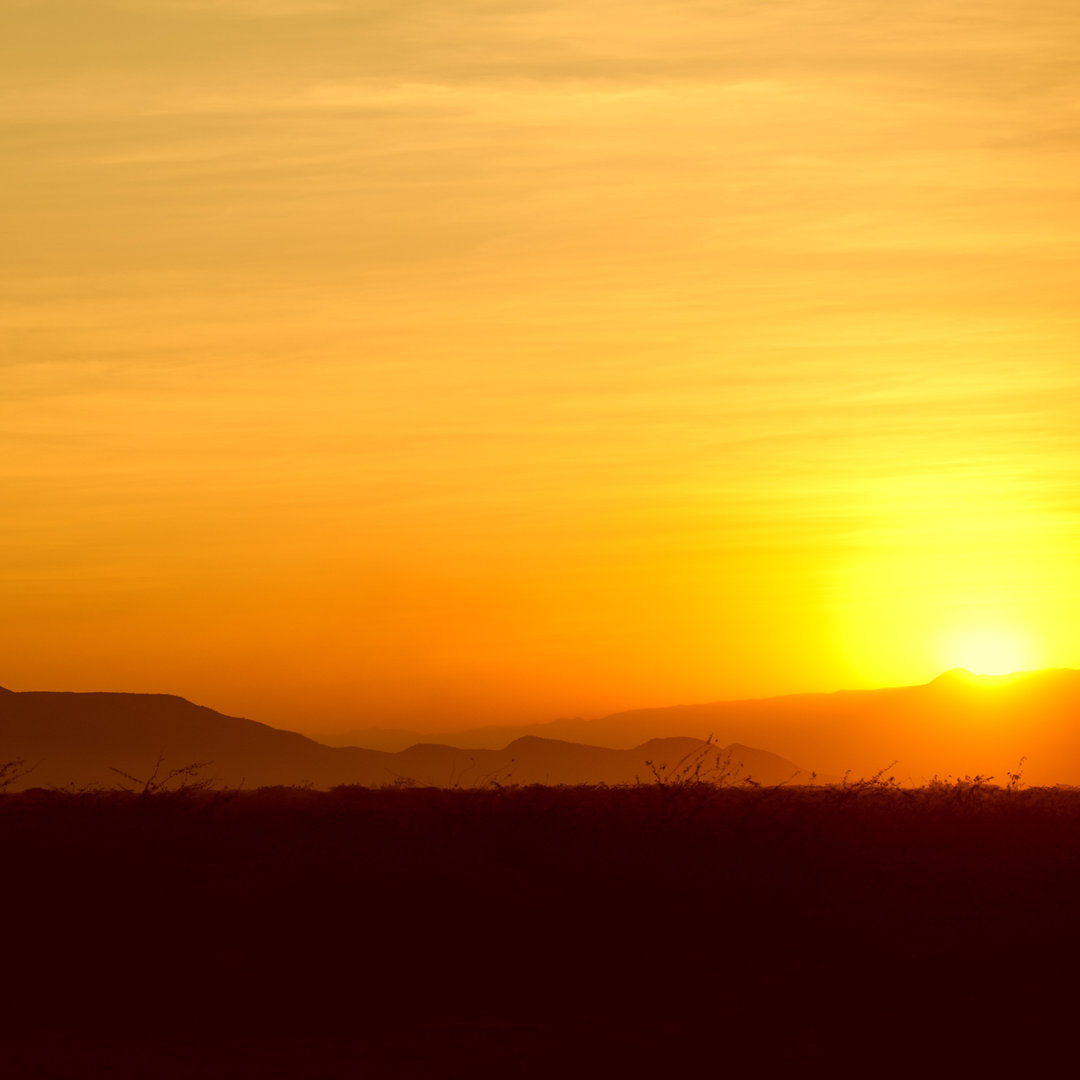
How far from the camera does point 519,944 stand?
18516 mm

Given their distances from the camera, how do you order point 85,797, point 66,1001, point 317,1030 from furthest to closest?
point 85,797
point 66,1001
point 317,1030

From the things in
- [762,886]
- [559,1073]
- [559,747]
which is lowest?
[559,1073]

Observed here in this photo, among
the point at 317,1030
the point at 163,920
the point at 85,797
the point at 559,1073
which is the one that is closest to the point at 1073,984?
the point at 559,1073

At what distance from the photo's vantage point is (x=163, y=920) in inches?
750

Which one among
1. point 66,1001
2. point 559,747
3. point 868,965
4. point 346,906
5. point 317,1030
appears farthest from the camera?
point 559,747

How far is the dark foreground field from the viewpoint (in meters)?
14.9

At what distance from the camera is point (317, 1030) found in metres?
15.6

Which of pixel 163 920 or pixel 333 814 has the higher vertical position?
pixel 333 814

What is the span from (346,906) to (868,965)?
6.03 m

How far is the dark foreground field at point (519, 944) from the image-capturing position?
48.8ft

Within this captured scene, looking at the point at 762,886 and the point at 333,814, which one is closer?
the point at 762,886

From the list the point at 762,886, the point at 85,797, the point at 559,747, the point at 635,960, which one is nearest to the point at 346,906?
the point at 635,960

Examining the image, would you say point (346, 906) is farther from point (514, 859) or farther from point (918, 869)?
point (918, 869)

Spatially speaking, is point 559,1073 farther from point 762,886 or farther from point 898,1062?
point 762,886
